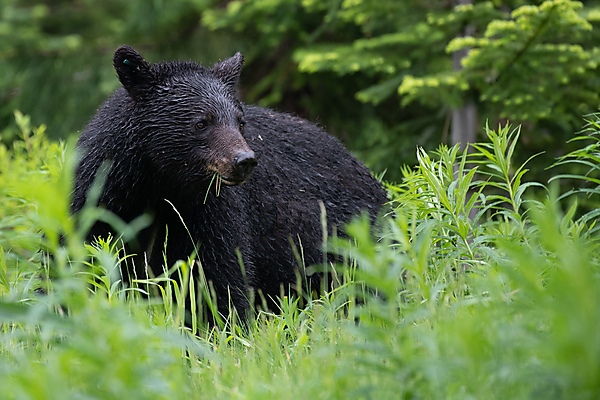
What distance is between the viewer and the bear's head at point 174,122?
146 inches

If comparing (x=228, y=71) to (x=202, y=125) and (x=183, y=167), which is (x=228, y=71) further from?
(x=183, y=167)

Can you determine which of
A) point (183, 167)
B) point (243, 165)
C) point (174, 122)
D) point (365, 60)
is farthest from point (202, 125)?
point (365, 60)

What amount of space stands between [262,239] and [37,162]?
222 cm

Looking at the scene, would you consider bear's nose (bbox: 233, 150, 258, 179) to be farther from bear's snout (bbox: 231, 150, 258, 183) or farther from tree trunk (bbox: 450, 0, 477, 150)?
tree trunk (bbox: 450, 0, 477, 150)

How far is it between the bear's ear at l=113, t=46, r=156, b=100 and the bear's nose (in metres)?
0.82

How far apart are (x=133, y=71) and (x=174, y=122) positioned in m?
0.39

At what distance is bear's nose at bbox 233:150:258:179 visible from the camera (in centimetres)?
344

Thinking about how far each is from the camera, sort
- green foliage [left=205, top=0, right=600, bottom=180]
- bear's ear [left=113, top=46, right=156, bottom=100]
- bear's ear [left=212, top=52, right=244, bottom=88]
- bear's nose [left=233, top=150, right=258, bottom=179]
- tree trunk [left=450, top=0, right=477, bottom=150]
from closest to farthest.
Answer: bear's nose [left=233, top=150, right=258, bottom=179], bear's ear [left=113, top=46, right=156, bottom=100], bear's ear [left=212, top=52, right=244, bottom=88], green foliage [left=205, top=0, right=600, bottom=180], tree trunk [left=450, top=0, right=477, bottom=150]

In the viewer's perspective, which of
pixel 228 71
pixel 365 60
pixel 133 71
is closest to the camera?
pixel 133 71

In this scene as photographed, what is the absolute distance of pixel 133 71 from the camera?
3746 mm

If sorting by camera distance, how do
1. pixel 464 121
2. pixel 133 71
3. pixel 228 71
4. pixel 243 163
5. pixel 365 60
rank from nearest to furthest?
pixel 243 163 → pixel 133 71 → pixel 228 71 → pixel 365 60 → pixel 464 121

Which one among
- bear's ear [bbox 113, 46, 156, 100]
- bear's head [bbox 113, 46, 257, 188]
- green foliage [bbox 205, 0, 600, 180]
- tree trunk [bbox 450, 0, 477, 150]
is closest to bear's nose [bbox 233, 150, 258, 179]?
bear's head [bbox 113, 46, 257, 188]

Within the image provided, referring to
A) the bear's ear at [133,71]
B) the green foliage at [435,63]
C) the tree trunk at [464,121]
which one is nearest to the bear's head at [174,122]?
the bear's ear at [133,71]

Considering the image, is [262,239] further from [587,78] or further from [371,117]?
[371,117]
